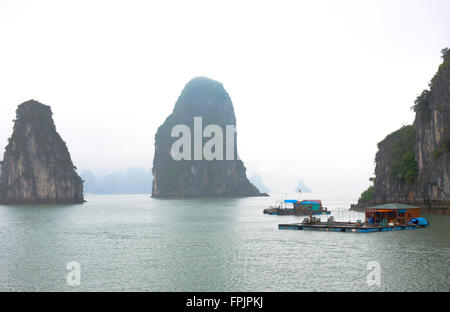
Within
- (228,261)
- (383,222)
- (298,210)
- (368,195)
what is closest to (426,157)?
(298,210)

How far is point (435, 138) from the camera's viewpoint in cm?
8612

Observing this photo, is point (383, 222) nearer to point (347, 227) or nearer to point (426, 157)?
point (347, 227)

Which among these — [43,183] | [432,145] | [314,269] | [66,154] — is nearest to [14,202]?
[43,183]

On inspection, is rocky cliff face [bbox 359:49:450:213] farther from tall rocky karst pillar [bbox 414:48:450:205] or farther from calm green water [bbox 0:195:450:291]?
calm green water [bbox 0:195:450:291]

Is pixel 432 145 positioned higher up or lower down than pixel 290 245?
higher up

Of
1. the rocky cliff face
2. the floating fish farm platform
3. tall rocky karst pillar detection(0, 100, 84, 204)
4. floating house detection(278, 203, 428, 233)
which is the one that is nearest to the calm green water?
the floating fish farm platform

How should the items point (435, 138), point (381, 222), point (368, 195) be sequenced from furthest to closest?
point (368, 195) → point (435, 138) → point (381, 222)

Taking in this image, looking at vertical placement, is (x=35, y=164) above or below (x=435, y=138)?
below

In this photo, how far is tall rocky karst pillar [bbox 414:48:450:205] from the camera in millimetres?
81062

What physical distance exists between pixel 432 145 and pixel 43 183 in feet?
436

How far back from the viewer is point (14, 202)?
156125 mm

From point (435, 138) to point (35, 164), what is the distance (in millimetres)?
136861

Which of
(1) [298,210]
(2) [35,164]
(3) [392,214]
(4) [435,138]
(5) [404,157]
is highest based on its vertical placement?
(4) [435,138]

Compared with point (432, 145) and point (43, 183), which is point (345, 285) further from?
point (43, 183)
